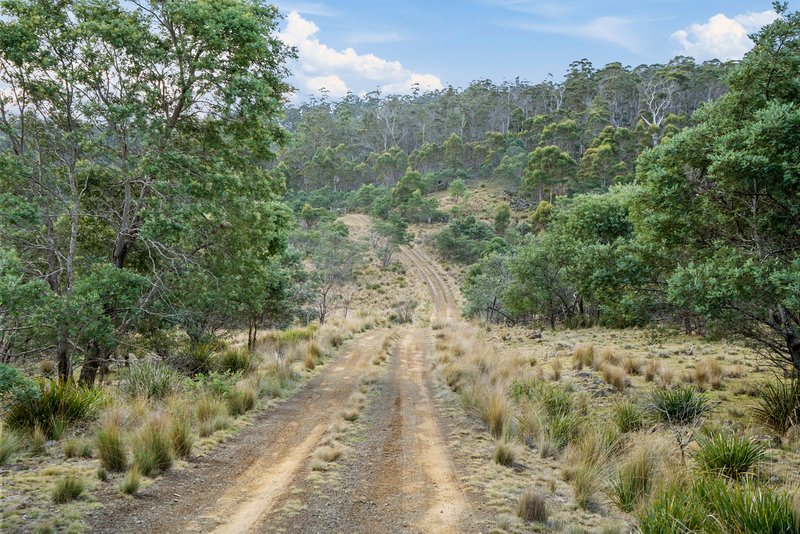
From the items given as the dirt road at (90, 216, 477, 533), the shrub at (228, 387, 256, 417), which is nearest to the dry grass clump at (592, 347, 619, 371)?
the dirt road at (90, 216, 477, 533)

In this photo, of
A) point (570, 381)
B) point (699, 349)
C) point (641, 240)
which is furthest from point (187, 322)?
point (699, 349)

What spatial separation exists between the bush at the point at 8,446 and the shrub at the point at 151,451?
5.15ft

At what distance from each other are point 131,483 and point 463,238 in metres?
69.8

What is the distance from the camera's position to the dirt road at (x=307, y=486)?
5.40m

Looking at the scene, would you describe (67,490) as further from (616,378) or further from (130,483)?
(616,378)

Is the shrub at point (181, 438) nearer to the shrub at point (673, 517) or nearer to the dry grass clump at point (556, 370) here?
the shrub at point (673, 517)

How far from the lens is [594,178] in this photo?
239 ft

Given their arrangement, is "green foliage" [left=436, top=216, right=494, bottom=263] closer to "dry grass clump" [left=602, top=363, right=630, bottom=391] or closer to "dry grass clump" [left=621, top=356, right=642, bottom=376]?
"dry grass clump" [left=621, top=356, right=642, bottom=376]

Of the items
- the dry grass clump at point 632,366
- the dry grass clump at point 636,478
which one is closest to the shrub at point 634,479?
the dry grass clump at point 636,478

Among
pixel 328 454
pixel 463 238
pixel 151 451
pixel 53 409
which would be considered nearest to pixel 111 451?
pixel 151 451

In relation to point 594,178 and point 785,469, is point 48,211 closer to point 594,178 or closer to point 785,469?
point 785,469

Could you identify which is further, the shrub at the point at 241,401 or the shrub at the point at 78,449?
the shrub at the point at 241,401

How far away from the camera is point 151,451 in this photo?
665 centimetres

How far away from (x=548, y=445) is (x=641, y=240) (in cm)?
806
